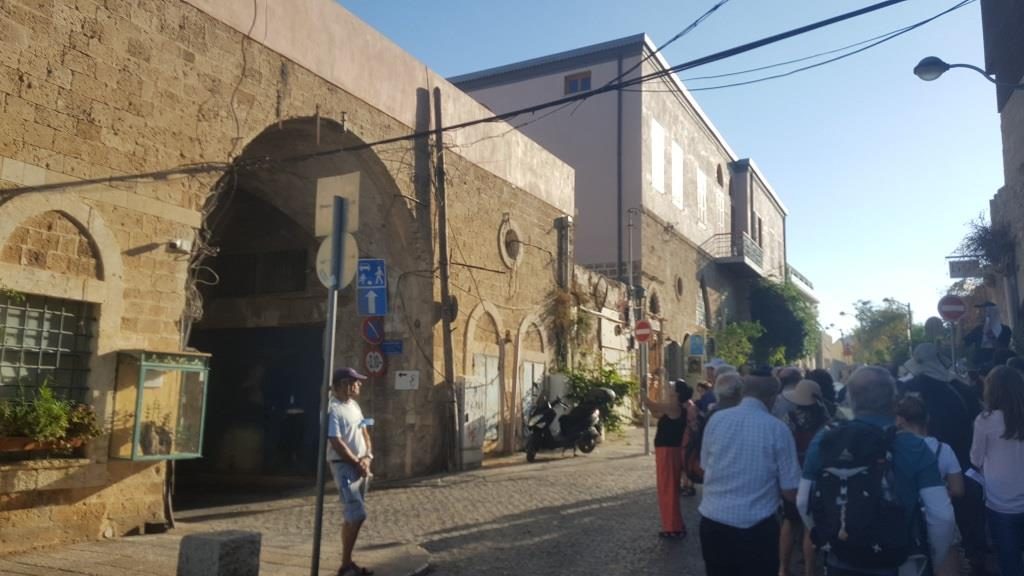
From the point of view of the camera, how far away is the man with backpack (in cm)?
344

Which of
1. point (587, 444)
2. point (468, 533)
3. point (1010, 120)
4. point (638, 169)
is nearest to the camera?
point (468, 533)

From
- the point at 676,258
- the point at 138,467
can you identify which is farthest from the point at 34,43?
the point at 676,258

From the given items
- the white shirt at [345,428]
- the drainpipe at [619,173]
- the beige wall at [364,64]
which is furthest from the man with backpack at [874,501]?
the drainpipe at [619,173]

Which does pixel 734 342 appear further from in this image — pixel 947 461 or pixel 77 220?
pixel 947 461

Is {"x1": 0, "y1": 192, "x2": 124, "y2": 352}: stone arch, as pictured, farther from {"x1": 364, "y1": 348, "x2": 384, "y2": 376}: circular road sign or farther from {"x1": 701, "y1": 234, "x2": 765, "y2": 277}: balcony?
{"x1": 701, "y1": 234, "x2": 765, "y2": 277}: balcony

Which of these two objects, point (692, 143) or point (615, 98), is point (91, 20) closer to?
point (615, 98)

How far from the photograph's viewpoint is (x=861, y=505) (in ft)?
11.3

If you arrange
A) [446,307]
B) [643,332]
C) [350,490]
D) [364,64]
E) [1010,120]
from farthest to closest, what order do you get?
[643,332] < [1010,120] < [446,307] < [364,64] < [350,490]

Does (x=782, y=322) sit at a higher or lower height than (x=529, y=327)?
higher

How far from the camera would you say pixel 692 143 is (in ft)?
95.5

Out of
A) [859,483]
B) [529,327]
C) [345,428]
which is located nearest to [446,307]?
[529,327]

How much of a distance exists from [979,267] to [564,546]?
1186 centimetres

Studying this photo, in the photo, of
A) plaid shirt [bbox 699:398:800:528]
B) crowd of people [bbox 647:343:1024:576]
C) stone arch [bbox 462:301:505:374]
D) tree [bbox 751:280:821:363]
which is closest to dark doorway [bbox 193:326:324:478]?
stone arch [bbox 462:301:505:374]

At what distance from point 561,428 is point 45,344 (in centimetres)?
975
